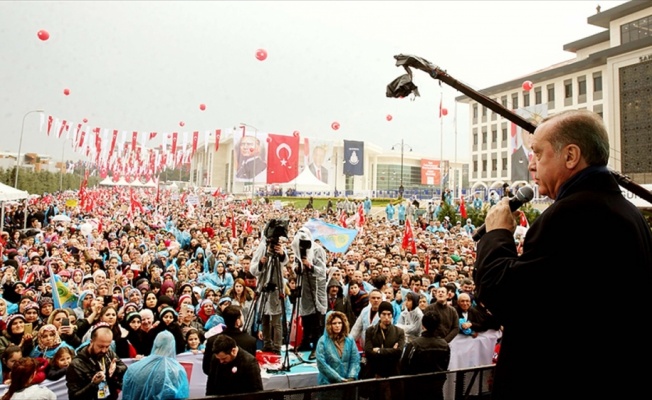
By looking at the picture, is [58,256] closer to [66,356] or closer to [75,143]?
[66,356]

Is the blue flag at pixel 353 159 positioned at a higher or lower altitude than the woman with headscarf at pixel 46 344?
higher

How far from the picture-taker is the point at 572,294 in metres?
1.28

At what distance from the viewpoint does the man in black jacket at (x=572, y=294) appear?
128 centimetres

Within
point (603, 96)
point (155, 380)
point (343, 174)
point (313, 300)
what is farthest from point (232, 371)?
point (343, 174)

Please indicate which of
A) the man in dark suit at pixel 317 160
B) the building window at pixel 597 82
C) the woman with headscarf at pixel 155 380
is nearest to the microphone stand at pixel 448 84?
the woman with headscarf at pixel 155 380

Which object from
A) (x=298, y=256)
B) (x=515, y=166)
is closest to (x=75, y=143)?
(x=515, y=166)

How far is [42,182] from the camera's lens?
49.6 meters

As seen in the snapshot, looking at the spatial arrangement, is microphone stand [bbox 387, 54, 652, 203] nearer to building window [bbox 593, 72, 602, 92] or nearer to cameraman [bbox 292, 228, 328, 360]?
cameraman [bbox 292, 228, 328, 360]

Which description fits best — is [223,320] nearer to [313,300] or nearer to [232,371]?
[313,300]

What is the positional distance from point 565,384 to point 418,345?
13.7ft

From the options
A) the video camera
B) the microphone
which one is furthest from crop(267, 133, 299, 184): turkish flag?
the microphone

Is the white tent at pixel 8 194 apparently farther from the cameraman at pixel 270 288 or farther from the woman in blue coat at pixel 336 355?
the woman in blue coat at pixel 336 355

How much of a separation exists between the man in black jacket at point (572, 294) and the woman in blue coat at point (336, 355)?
4.03 meters

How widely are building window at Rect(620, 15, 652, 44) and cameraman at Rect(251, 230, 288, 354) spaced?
36902mm
